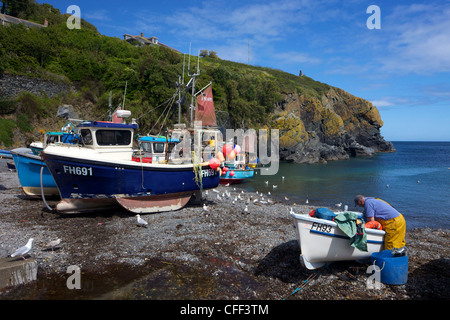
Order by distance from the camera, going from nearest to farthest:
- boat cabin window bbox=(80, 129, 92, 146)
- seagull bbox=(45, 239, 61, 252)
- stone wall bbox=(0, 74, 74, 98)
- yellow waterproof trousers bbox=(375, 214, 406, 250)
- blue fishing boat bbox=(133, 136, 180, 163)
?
yellow waterproof trousers bbox=(375, 214, 406, 250) < seagull bbox=(45, 239, 61, 252) < boat cabin window bbox=(80, 129, 92, 146) < blue fishing boat bbox=(133, 136, 180, 163) < stone wall bbox=(0, 74, 74, 98)

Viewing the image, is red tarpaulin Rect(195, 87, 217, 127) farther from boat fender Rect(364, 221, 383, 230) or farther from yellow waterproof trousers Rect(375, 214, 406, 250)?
yellow waterproof trousers Rect(375, 214, 406, 250)

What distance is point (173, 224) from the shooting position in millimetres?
10992

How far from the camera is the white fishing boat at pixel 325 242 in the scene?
22.2 feet

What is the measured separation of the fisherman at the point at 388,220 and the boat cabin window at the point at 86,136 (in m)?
10.7

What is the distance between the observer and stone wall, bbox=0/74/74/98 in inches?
1224

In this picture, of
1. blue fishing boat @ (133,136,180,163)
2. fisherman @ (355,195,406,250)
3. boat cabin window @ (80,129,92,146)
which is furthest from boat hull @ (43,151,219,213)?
fisherman @ (355,195,406,250)

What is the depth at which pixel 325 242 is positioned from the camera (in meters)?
6.83

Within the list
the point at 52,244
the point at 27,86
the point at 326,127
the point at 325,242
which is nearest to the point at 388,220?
the point at 325,242

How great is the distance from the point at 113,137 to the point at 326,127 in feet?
195

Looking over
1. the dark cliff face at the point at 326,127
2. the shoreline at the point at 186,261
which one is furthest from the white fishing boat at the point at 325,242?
the dark cliff face at the point at 326,127

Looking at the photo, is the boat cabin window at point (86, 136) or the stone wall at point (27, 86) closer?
the boat cabin window at point (86, 136)

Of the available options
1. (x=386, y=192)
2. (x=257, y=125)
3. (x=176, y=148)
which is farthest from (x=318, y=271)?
(x=257, y=125)

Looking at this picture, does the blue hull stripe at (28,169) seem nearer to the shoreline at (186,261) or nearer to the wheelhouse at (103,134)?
the shoreline at (186,261)

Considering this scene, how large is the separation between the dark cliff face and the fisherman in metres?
42.9
